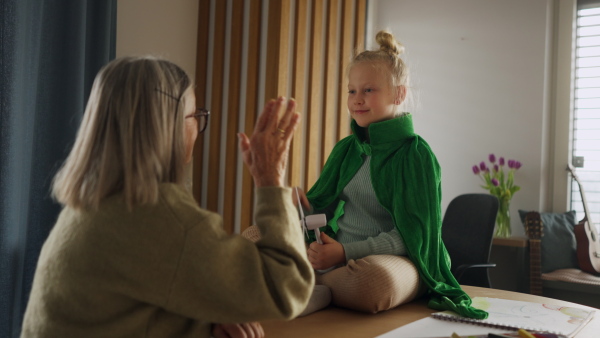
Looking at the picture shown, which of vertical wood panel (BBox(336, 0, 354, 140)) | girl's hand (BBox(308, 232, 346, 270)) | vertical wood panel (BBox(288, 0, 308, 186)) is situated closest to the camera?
girl's hand (BBox(308, 232, 346, 270))

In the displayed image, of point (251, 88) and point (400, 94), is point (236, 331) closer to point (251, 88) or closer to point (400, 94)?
point (400, 94)

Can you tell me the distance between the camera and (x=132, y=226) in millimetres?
973

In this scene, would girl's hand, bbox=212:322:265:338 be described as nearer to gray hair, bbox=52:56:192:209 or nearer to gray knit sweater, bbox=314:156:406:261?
gray hair, bbox=52:56:192:209

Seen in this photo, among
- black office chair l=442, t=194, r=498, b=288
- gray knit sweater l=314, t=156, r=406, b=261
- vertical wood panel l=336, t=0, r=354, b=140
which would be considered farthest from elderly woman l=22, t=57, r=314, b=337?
vertical wood panel l=336, t=0, r=354, b=140

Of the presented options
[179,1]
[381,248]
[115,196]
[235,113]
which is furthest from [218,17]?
[115,196]

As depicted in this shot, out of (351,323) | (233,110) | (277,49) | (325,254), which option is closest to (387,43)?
(325,254)

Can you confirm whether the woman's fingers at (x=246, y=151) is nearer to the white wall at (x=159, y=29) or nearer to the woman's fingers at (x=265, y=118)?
the woman's fingers at (x=265, y=118)

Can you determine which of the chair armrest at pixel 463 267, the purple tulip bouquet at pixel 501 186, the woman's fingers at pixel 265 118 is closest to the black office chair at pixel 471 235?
the chair armrest at pixel 463 267

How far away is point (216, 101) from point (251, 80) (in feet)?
0.79

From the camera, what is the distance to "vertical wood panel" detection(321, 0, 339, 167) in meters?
3.36

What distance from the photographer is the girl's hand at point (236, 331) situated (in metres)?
1.15

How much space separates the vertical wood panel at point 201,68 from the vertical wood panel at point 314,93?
0.57 m

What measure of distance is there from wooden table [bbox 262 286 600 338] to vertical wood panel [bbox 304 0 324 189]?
1.46 metres

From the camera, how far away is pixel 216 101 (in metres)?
3.15
